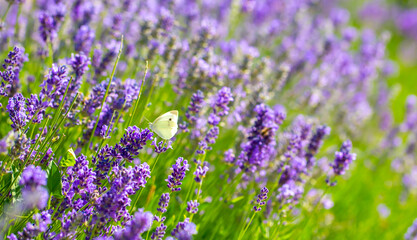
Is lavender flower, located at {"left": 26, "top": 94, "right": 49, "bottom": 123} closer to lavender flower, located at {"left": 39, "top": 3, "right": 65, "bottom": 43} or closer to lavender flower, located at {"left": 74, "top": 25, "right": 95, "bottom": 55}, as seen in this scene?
lavender flower, located at {"left": 39, "top": 3, "right": 65, "bottom": 43}

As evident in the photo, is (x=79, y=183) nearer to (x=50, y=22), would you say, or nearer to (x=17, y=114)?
(x=17, y=114)

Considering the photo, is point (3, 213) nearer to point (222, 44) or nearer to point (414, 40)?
point (222, 44)

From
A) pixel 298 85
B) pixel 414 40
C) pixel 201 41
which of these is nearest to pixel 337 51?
pixel 298 85

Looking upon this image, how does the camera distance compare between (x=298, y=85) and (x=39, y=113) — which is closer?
(x=39, y=113)

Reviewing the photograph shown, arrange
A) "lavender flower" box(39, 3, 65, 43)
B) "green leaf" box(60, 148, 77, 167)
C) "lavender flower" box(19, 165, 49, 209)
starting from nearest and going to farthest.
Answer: "lavender flower" box(19, 165, 49, 209) → "green leaf" box(60, 148, 77, 167) → "lavender flower" box(39, 3, 65, 43)

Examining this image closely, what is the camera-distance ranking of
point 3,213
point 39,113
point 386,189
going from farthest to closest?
point 386,189
point 39,113
point 3,213

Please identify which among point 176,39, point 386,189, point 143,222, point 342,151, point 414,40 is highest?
point 414,40

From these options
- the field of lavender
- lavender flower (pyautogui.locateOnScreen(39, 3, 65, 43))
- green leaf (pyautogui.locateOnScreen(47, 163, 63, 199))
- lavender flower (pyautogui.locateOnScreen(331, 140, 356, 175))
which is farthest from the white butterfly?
lavender flower (pyautogui.locateOnScreen(39, 3, 65, 43))
